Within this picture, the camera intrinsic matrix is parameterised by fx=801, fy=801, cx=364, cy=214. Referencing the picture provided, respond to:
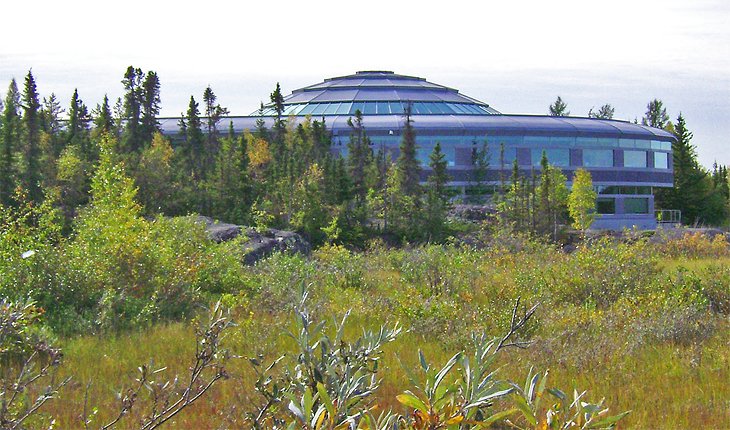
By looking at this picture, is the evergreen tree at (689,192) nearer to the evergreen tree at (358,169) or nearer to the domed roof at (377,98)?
the domed roof at (377,98)

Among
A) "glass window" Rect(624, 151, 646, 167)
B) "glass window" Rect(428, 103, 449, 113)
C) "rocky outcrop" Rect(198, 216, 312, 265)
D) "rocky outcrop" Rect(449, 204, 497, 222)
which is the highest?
"glass window" Rect(428, 103, 449, 113)

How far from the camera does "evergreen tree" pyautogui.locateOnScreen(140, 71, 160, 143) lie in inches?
1804

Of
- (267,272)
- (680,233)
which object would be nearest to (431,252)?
(267,272)

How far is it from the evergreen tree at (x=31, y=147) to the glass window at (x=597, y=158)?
130ft

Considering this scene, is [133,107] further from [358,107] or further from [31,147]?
[358,107]

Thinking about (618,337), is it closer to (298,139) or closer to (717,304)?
(717,304)

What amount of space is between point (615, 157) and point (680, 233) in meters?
34.3

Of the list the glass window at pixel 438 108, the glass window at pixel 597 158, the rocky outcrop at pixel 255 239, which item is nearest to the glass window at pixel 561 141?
the glass window at pixel 597 158

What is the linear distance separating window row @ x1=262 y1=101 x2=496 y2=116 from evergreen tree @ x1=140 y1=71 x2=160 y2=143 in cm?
1674

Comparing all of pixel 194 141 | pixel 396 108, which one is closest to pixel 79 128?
pixel 194 141

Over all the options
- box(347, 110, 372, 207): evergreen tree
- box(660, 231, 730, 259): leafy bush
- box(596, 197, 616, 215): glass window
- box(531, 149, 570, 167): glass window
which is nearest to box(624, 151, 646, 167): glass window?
box(596, 197, 616, 215): glass window

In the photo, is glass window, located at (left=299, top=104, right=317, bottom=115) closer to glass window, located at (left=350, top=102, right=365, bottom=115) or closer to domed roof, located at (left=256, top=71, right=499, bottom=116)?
domed roof, located at (left=256, top=71, right=499, bottom=116)

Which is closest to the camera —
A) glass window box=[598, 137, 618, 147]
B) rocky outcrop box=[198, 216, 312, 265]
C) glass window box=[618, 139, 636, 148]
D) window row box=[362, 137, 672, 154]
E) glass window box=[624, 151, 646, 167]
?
rocky outcrop box=[198, 216, 312, 265]

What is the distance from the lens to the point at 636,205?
6462cm
